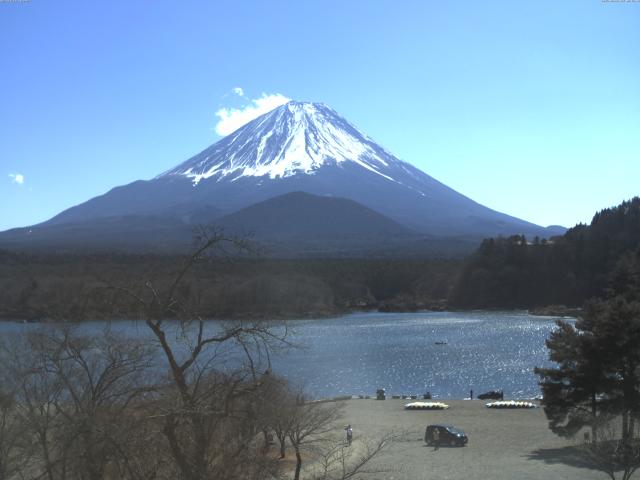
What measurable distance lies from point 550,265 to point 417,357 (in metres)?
30.8

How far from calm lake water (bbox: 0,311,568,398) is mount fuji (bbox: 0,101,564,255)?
58621 millimetres

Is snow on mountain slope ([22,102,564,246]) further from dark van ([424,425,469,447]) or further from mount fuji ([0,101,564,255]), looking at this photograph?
dark van ([424,425,469,447])

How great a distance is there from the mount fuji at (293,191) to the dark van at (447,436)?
86.5 meters

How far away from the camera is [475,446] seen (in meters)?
15.2

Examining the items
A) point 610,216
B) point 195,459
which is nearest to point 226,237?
point 195,459

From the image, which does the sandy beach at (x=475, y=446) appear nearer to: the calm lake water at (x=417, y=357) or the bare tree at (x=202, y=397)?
the calm lake water at (x=417, y=357)

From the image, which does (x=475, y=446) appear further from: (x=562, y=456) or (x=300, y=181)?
(x=300, y=181)

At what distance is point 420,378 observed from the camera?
27.7 meters

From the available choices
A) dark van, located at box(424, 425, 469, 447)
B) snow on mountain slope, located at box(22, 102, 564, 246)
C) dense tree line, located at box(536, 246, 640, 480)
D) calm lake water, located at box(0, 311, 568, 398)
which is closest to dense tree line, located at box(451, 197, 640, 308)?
calm lake water, located at box(0, 311, 568, 398)

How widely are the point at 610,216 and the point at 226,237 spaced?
62188 millimetres

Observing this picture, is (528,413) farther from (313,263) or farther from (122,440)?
(313,263)

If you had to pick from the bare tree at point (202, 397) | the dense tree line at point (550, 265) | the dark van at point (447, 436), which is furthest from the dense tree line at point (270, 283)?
the bare tree at point (202, 397)

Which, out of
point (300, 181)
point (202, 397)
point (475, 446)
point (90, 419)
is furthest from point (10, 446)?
point (300, 181)

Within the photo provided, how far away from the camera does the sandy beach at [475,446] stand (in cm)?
1216
